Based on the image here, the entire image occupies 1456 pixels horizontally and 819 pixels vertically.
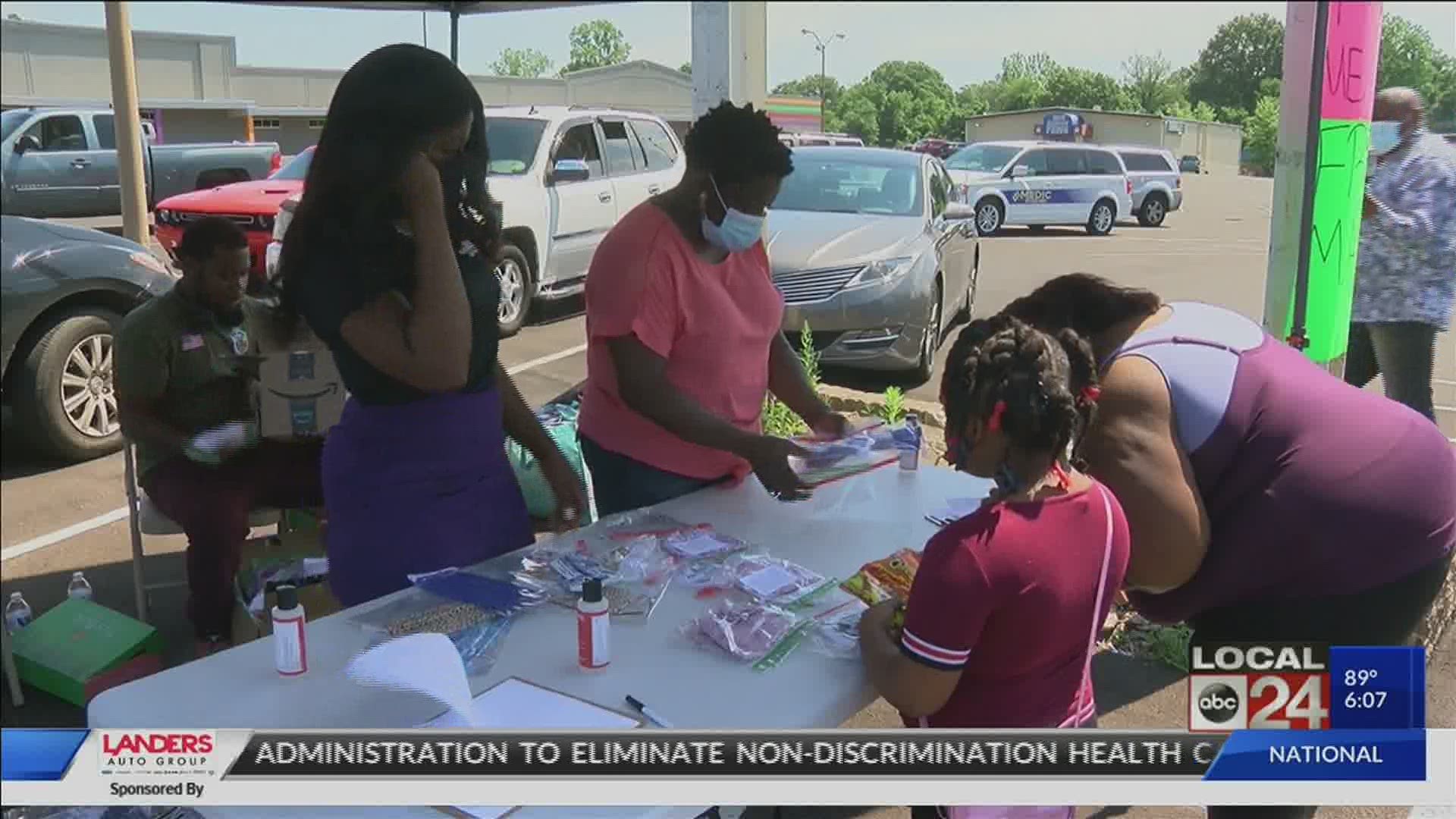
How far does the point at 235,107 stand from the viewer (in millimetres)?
2529

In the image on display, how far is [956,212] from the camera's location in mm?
6414

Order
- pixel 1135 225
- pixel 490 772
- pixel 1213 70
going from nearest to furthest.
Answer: pixel 490 772
pixel 1213 70
pixel 1135 225

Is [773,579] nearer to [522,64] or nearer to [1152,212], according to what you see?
[522,64]

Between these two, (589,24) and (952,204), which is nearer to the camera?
(589,24)

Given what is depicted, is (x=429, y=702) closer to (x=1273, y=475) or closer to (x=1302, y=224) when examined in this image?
(x=1273, y=475)

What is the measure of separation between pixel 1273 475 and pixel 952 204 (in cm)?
511

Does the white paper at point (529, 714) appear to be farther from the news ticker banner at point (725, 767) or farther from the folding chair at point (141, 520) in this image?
the folding chair at point (141, 520)

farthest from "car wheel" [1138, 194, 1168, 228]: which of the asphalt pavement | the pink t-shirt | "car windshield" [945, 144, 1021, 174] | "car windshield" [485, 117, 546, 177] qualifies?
the pink t-shirt

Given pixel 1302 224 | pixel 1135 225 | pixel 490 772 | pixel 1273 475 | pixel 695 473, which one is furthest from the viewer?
pixel 1135 225

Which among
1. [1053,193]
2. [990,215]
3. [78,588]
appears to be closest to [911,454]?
[78,588]

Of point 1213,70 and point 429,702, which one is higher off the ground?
point 1213,70

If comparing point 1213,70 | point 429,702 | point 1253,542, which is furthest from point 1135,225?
point 429,702

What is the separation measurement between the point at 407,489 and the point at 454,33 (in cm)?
172

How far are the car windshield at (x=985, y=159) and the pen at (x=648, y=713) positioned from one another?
11.9 ft
